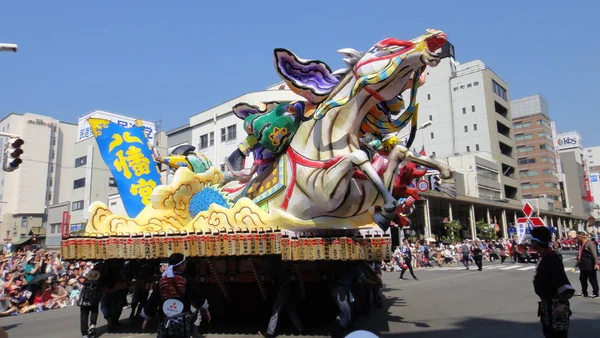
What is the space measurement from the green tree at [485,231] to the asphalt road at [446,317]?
2844cm

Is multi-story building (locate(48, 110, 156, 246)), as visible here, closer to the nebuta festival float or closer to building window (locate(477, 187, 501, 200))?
the nebuta festival float

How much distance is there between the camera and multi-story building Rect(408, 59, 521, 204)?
51125 mm

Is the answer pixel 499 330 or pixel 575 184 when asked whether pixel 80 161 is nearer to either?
pixel 499 330

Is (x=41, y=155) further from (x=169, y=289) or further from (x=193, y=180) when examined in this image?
(x=169, y=289)

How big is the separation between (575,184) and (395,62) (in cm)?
7926

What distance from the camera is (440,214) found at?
134 ft

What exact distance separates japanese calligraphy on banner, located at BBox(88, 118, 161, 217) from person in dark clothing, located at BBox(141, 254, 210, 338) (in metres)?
5.69

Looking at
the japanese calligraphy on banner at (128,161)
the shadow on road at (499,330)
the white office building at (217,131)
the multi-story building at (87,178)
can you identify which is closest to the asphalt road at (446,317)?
the shadow on road at (499,330)

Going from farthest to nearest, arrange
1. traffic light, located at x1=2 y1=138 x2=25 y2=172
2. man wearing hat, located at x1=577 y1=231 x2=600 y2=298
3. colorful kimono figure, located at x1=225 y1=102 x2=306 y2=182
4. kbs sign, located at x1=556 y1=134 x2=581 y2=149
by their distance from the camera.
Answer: kbs sign, located at x1=556 y1=134 x2=581 y2=149 < traffic light, located at x1=2 y1=138 x2=25 y2=172 < man wearing hat, located at x1=577 y1=231 x2=600 y2=298 < colorful kimono figure, located at x1=225 y1=102 x2=306 y2=182

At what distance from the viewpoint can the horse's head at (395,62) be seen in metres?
6.55

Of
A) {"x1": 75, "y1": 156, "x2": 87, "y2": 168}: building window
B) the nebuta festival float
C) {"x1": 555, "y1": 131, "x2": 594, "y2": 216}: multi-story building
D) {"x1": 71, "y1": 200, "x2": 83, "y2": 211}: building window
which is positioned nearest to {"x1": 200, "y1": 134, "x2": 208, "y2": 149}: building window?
{"x1": 75, "y1": 156, "x2": 87, "y2": 168}: building window

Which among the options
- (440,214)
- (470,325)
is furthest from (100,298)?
(440,214)

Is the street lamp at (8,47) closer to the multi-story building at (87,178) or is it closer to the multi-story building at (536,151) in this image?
the multi-story building at (87,178)

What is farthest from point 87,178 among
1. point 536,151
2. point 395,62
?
point 536,151
